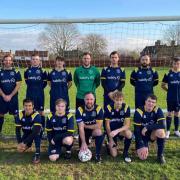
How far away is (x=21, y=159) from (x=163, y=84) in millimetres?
3058

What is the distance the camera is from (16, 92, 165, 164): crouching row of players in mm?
5094

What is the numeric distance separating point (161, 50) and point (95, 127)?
2.72m

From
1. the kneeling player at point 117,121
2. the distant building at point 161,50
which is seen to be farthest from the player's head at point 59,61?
the distant building at point 161,50

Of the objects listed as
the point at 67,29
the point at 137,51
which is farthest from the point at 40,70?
the point at 137,51

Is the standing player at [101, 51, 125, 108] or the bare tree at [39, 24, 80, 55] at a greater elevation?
the bare tree at [39, 24, 80, 55]

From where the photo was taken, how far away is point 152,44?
698 centimetres

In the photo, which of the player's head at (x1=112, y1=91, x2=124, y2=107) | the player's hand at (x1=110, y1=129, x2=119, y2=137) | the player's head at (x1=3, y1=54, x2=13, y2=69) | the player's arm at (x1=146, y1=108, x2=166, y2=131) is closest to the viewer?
the player's arm at (x1=146, y1=108, x2=166, y2=131)

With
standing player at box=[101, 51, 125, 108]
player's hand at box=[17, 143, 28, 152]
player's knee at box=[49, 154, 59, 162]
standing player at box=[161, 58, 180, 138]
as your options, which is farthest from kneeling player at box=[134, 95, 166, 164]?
player's hand at box=[17, 143, 28, 152]

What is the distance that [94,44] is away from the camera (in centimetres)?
700

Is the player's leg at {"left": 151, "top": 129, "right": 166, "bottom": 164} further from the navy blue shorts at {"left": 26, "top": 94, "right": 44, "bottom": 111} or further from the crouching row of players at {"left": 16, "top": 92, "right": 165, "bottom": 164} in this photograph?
the navy blue shorts at {"left": 26, "top": 94, "right": 44, "bottom": 111}

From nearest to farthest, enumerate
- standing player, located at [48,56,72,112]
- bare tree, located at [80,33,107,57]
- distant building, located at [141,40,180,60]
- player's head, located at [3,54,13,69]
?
1. player's head, located at [3,54,13,69]
2. standing player, located at [48,56,72,112]
3. bare tree, located at [80,33,107,57]
4. distant building, located at [141,40,180,60]

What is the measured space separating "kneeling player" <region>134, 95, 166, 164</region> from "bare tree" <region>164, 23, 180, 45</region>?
2.15 meters

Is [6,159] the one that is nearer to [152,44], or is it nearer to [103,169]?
[103,169]

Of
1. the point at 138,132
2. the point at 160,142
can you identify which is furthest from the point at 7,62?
the point at 160,142
